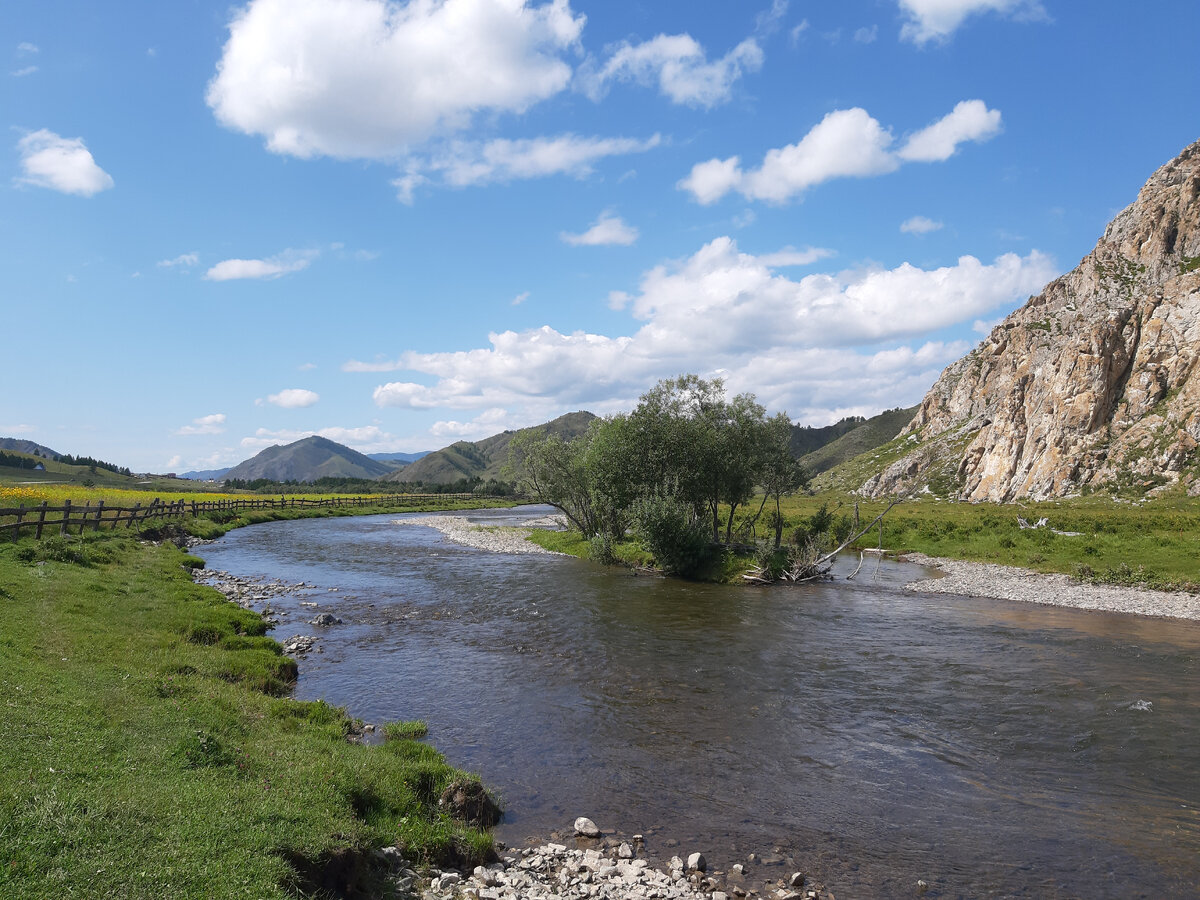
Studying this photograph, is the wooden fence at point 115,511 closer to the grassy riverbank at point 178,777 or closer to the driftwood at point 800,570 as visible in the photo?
the grassy riverbank at point 178,777

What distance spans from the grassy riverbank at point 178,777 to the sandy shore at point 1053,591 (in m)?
36.3

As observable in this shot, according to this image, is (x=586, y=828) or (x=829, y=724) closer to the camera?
(x=586, y=828)

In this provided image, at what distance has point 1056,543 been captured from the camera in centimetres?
4747

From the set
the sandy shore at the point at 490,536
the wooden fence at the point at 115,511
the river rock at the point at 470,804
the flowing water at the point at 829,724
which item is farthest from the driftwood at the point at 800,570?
the wooden fence at the point at 115,511

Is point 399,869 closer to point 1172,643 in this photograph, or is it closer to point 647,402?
→ point 1172,643

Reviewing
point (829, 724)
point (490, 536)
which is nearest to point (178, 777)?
point (829, 724)

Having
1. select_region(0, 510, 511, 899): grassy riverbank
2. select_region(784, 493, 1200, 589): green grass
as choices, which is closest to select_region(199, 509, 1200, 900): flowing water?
select_region(0, 510, 511, 899): grassy riverbank

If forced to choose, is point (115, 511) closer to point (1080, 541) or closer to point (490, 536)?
point (490, 536)

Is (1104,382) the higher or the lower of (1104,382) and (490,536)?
the higher

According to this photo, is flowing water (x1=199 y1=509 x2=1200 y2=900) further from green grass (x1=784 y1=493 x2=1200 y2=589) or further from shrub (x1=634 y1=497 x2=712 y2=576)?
green grass (x1=784 y1=493 x2=1200 y2=589)

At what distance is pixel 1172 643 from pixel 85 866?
3517cm

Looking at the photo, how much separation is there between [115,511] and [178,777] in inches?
2370

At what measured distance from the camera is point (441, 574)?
44562 millimetres

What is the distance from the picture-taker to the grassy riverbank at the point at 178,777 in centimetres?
715
